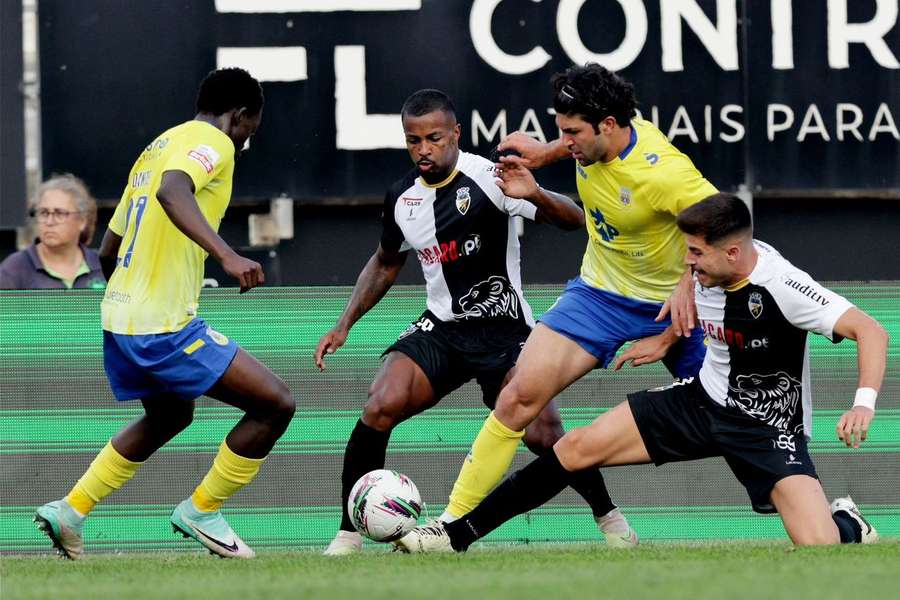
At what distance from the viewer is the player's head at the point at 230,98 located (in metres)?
7.91

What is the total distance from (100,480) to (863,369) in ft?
11.3

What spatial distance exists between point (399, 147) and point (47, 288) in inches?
113

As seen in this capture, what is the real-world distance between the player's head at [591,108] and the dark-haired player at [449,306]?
450 millimetres

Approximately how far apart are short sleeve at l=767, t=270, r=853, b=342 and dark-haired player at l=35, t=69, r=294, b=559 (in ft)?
7.37

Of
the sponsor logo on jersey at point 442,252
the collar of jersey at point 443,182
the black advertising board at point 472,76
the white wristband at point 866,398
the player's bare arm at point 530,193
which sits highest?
the black advertising board at point 472,76

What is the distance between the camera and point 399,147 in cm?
1171

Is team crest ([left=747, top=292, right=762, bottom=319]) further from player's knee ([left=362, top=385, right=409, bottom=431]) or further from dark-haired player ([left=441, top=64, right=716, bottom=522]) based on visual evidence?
player's knee ([left=362, top=385, right=409, bottom=431])

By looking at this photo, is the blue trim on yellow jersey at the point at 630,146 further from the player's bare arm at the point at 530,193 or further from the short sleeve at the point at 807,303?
the short sleeve at the point at 807,303

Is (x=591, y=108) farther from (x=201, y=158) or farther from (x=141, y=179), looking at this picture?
(x=141, y=179)

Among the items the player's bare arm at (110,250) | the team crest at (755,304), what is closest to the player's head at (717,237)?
the team crest at (755,304)

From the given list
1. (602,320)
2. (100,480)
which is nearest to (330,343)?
(100,480)

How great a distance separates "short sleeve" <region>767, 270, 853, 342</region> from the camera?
7.02 meters

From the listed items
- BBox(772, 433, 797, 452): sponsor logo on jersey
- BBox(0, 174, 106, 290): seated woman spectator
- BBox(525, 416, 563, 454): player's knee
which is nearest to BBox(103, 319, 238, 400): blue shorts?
BBox(525, 416, 563, 454): player's knee

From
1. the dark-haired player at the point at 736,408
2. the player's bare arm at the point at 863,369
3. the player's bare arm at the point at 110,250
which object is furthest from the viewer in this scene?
the player's bare arm at the point at 110,250
